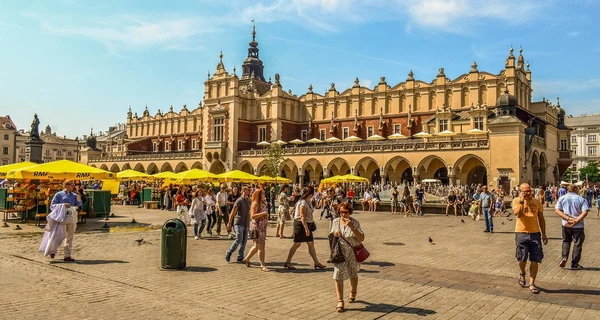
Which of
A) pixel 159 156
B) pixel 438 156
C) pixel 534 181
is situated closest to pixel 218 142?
pixel 159 156

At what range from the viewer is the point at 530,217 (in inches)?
298

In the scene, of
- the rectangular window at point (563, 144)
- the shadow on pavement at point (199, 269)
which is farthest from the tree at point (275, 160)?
the shadow on pavement at point (199, 269)

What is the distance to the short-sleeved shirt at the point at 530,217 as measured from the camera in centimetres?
755

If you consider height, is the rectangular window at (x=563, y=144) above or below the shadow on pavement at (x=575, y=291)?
above

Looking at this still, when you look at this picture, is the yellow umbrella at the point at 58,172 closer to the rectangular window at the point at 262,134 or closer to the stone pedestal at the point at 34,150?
the stone pedestal at the point at 34,150

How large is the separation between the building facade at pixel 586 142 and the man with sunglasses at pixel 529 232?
89.6 m

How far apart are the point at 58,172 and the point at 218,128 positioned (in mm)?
39611

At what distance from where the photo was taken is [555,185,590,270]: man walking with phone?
916 cm

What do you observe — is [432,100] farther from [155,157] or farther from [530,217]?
A: [530,217]

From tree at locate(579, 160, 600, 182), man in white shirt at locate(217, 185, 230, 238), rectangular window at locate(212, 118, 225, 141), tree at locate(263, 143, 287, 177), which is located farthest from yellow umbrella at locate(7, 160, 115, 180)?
tree at locate(579, 160, 600, 182)

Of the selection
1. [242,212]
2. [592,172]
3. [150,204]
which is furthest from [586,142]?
[242,212]

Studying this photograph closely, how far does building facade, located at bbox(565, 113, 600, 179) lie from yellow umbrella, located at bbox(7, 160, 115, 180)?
8909 cm

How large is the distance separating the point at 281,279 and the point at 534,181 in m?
35.6

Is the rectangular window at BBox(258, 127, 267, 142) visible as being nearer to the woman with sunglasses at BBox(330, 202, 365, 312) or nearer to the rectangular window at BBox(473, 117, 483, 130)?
the rectangular window at BBox(473, 117, 483, 130)
